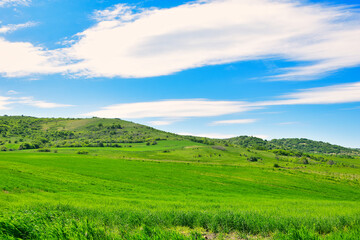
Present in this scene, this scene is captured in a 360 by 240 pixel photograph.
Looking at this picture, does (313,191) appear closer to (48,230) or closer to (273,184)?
(273,184)

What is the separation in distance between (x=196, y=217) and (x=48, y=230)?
594cm

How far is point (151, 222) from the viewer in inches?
396

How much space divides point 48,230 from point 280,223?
823 centimetres

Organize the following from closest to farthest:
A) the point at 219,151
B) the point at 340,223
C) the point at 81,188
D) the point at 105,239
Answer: the point at 105,239 → the point at 340,223 → the point at 81,188 → the point at 219,151

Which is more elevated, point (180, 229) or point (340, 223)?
point (340, 223)

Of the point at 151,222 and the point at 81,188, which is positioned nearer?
the point at 151,222

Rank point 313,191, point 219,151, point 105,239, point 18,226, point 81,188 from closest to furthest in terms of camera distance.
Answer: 1. point 105,239
2. point 18,226
3. point 81,188
4. point 313,191
5. point 219,151

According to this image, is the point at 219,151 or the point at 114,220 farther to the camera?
the point at 219,151

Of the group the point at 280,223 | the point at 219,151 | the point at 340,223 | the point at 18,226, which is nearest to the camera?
the point at 18,226

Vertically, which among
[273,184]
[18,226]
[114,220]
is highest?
[18,226]

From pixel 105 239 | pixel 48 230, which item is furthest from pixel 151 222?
pixel 48 230

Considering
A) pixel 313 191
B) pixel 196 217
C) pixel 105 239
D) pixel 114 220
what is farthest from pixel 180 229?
pixel 313 191

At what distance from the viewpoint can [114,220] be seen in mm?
10625

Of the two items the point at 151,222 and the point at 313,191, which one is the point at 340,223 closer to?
the point at 151,222
